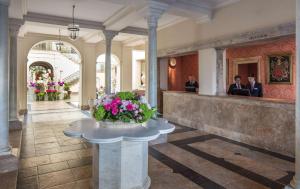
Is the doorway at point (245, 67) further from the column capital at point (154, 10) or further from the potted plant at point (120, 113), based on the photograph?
the potted plant at point (120, 113)

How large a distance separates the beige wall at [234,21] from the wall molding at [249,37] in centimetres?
10

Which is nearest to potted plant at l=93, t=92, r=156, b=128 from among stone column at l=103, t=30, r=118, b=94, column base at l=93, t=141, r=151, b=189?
column base at l=93, t=141, r=151, b=189

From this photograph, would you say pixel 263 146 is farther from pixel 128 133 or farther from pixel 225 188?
pixel 128 133

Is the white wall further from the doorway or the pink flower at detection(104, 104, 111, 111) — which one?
the pink flower at detection(104, 104, 111, 111)

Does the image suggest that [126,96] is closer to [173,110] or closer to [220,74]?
[220,74]

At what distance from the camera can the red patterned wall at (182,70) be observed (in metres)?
9.49

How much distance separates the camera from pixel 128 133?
2.40m

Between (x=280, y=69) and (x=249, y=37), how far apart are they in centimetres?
336

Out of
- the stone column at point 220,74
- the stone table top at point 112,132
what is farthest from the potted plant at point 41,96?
the stone table top at point 112,132

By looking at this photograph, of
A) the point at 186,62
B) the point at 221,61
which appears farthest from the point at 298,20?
the point at 186,62

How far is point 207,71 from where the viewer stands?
6.25 metres

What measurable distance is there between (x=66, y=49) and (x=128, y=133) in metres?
22.0

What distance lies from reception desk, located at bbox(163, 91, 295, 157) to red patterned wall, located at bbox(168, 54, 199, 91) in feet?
7.23

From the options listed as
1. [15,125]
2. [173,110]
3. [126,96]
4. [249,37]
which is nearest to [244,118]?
[249,37]
